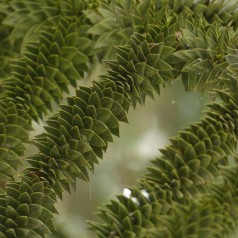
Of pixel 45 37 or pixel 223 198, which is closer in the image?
pixel 223 198

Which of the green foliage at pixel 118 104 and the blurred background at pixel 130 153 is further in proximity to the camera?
the blurred background at pixel 130 153

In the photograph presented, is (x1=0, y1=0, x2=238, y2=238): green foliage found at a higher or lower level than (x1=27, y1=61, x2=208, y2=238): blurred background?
lower

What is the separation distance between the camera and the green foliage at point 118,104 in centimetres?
53

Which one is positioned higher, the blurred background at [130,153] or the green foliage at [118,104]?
the blurred background at [130,153]

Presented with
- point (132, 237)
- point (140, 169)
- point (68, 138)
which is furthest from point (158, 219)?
point (140, 169)

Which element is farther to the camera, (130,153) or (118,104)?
(130,153)

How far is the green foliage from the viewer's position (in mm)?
532

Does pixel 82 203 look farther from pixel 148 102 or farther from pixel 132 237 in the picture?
pixel 132 237

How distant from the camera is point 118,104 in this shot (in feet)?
2.08

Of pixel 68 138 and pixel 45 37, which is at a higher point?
pixel 45 37

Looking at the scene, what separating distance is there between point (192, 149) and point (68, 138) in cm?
16

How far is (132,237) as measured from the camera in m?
0.52

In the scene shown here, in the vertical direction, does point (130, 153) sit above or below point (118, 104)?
above

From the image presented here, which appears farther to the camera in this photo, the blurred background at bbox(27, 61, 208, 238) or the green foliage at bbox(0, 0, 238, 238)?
the blurred background at bbox(27, 61, 208, 238)
